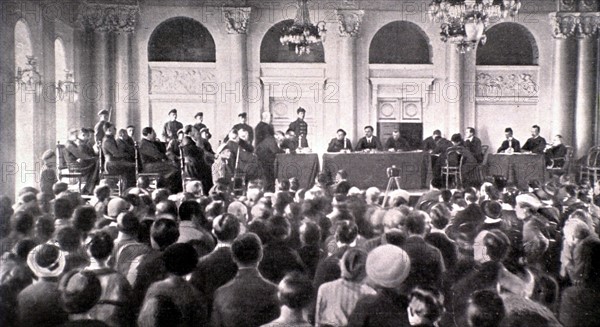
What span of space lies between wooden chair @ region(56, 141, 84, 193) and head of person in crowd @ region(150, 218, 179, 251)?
5282 millimetres

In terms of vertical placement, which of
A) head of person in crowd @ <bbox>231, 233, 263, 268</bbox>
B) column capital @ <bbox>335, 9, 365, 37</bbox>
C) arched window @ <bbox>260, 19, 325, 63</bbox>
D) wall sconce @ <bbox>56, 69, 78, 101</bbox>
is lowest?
head of person in crowd @ <bbox>231, 233, 263, 268</bbox>

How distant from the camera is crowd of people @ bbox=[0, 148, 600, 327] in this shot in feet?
8.38

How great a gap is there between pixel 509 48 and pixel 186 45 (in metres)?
8.11

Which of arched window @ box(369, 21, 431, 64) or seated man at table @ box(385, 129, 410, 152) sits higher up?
arched window @ box(369, 21, 431, 64)

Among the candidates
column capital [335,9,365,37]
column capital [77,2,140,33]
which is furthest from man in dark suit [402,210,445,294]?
column capital [335,9,365,37]

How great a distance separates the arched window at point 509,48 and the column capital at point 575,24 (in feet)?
3.06

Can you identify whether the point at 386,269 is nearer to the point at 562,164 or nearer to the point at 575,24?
the point at 562,164

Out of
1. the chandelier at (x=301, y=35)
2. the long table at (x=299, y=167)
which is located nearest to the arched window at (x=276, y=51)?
the chandelier at (x=301, y=35)

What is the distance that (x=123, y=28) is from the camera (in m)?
12.0

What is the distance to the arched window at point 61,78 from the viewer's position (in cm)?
1029

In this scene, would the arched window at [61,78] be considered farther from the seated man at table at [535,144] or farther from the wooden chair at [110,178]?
the seated man at table at [535,144]

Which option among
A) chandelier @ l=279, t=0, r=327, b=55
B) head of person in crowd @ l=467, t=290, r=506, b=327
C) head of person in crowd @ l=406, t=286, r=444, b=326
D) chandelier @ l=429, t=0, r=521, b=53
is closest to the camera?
head of person in crowd @ l=467, t=290, r=506, b=327

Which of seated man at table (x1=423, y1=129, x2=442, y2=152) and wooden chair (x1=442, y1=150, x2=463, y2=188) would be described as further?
seated man at table (x1=423, y1=129, x2=442, y2=152)

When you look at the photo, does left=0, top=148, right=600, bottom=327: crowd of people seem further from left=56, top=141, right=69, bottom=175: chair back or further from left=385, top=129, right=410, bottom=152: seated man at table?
left=385, top=129, right=410, bottom=152: seated man at table
